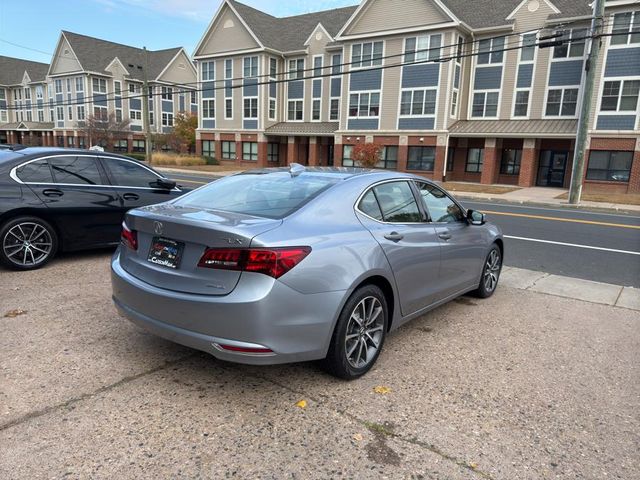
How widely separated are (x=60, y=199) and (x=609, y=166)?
92.7 feet

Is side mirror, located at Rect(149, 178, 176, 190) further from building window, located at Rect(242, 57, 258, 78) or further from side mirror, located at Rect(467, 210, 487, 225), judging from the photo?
building window, located at Rect(242, 57, 258, 78)

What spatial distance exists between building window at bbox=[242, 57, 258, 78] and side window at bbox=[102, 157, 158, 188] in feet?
116

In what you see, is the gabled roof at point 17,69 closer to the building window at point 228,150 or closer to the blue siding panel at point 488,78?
the building window at point 228,150

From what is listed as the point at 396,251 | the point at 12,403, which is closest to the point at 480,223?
the point at 396,251

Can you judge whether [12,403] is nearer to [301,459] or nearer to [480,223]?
[301,459]

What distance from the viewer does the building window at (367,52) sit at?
3297cm

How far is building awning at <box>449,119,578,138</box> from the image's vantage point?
27875mm

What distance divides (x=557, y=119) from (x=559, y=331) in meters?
28.1

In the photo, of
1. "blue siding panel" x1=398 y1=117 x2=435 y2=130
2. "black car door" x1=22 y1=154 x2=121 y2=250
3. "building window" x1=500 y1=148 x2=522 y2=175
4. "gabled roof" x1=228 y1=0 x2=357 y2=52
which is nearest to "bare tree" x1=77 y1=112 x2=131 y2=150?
"gabled roof" x1=228 y1=0 x2=357 y2=52

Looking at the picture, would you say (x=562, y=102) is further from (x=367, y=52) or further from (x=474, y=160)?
(x=367, y=52)

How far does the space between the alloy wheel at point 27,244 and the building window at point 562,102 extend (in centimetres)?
2984

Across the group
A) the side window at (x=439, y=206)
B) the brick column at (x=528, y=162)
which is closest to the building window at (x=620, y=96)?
the brick column at (x=528, y=162)

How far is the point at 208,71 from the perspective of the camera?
43.5m

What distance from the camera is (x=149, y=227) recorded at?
11.7 ft
